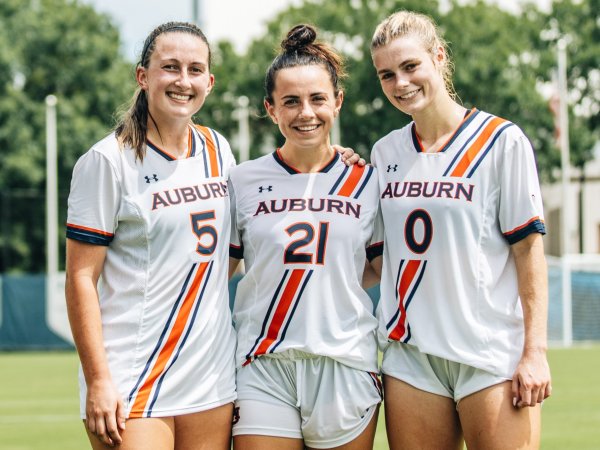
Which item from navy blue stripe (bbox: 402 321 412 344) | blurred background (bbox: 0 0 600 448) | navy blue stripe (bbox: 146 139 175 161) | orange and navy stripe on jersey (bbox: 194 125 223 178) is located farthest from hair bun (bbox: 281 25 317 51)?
blurred background (bbox: 0 0 600 448)

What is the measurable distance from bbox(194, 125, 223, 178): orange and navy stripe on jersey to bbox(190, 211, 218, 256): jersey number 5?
0.21 m

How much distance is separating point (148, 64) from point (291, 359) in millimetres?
1411

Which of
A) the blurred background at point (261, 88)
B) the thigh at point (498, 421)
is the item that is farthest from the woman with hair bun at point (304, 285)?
the blurred background at point (261, 88)

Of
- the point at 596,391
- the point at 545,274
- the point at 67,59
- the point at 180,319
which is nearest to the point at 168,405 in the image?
the point at 180,319

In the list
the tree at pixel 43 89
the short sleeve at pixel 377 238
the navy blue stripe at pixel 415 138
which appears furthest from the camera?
the tree at pixel 43 89

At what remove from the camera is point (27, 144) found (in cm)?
3369

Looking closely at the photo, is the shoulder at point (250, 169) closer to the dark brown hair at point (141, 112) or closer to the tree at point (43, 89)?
the dark brown hair at point (141, 112)

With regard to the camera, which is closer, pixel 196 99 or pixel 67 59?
pixel 196 99

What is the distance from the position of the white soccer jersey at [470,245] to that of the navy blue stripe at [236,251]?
740 mm

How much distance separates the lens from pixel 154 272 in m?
3.97

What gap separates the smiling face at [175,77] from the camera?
160 inches

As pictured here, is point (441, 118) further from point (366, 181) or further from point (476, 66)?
point (476, 66)

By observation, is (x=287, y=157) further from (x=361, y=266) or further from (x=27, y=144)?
(x=27, y=144)

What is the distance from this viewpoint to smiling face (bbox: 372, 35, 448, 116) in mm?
4137
